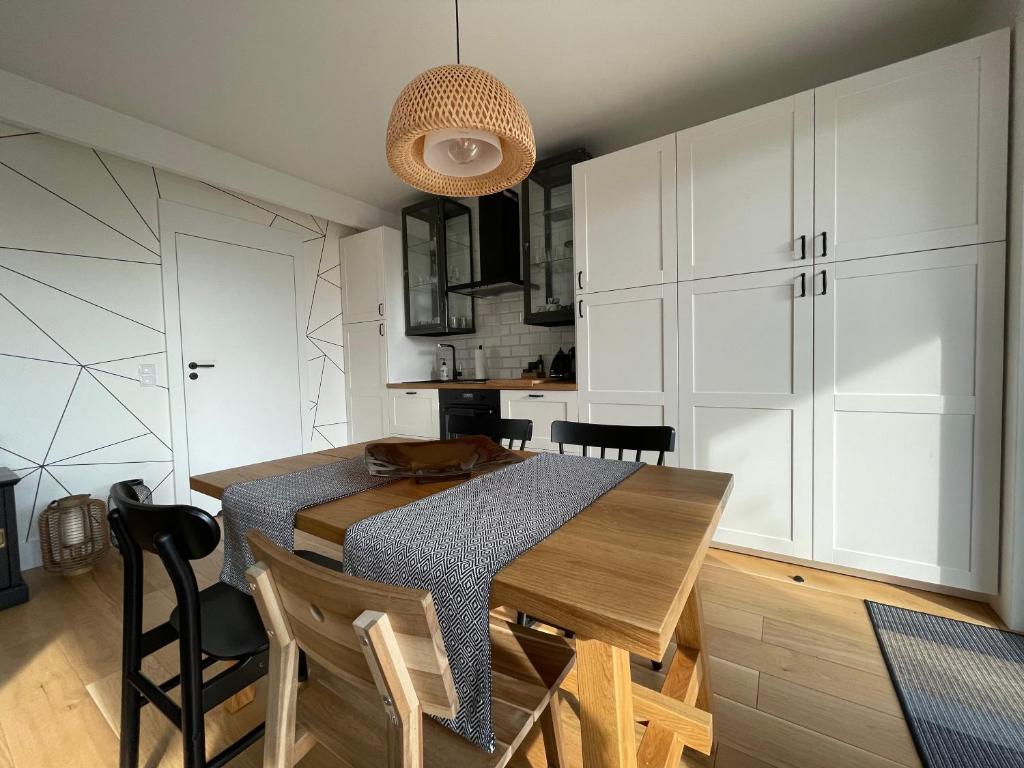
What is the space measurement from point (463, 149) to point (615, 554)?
1134 millimetres

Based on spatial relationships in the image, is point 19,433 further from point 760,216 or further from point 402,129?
point 760,216

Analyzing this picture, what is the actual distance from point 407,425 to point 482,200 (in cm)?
189

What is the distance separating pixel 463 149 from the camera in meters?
1.25

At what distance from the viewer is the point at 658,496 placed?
104 centimetres

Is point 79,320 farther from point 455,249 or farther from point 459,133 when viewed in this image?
point 459,133

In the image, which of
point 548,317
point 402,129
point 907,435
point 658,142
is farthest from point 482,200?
point 907,435

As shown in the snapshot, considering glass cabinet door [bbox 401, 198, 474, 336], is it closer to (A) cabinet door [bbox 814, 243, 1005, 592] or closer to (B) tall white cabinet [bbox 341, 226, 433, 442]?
(B) tall white cabinet [bbox 341, 226, 433, 442]

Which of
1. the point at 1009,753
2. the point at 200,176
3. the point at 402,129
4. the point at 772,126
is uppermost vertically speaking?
the point at 200,176

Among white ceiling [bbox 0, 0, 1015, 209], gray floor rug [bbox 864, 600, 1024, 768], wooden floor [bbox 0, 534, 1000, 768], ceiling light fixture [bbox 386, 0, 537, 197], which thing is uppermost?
white ceiling [bbox 0, 0, 1015, 209]

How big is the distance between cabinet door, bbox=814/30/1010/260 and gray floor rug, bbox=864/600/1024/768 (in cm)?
148

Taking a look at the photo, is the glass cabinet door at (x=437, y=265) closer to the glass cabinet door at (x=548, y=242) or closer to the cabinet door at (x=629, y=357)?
the glass cabinet door at (x=548, y=242)

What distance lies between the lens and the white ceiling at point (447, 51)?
71.8 inches

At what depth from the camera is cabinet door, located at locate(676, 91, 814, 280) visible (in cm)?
201

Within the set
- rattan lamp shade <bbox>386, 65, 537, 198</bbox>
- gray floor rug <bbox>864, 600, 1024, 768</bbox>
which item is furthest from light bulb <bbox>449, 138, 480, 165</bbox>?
gray floor rug <bbox>864, 600, 1024, 768</bbox>
